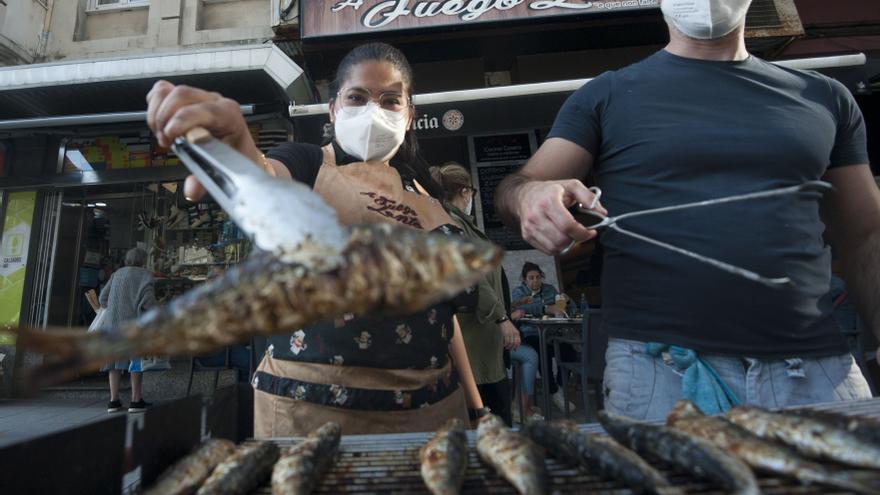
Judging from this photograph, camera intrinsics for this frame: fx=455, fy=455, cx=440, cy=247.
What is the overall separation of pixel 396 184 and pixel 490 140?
6.65 metres

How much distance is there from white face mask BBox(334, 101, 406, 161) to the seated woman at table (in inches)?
179

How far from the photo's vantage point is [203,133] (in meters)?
1.40

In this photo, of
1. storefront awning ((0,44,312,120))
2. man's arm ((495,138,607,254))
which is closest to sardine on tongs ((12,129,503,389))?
man's arm ((495,138,607,254))

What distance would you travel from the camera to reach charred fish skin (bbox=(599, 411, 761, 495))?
1.12m

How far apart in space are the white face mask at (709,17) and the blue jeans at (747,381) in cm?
162

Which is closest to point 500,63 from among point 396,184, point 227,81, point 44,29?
point 227,81

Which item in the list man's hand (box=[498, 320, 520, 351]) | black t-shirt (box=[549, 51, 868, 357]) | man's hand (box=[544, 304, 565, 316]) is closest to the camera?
black t-shirt (box=[549, 51, 868, 357])

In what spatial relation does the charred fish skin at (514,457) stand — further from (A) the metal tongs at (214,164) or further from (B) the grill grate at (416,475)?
(A) the metal tongs at (214,164)

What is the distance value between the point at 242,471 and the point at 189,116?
1088 mm

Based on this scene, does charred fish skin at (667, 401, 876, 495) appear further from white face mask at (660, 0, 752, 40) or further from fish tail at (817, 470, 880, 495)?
white face mask at (660, 0, 752, 40)

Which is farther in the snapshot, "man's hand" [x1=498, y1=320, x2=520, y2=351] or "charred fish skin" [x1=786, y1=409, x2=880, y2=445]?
"man's hand" [x1=498, y1=320, x2=520, y2=351]

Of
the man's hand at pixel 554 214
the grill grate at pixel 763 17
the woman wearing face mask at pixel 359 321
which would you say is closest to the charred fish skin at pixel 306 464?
the woman wearing face mask at pixel 359 321

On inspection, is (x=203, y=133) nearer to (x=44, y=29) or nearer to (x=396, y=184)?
(x=396, y=184)

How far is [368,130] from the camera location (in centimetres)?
223
